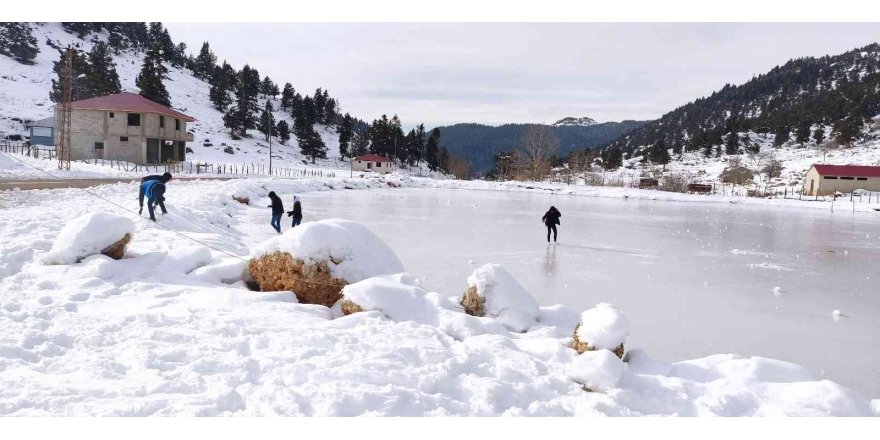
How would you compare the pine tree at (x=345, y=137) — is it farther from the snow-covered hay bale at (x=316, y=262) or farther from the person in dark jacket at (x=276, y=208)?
the snow-covered hay bale at (x=316, y=262)

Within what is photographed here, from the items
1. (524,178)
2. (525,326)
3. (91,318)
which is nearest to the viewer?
(91,318)

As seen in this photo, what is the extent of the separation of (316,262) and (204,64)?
5443 inches

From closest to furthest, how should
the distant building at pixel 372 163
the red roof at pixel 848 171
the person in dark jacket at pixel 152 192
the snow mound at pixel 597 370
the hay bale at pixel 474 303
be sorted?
the snow mound at pixel 597 370, the hay bale at pixel 474 303, the person in dark jacket at pixel 152 192, the red roof at pixel 848 171, the distant building at pixel 372 163

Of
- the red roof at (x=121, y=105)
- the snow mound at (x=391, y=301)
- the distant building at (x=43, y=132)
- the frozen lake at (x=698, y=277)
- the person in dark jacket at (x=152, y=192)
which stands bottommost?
the frozen lake at (x=698, y=277)

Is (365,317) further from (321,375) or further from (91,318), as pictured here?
(91,318)

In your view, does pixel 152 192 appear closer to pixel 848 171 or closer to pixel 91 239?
pixel 91 239

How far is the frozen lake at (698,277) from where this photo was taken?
695cm

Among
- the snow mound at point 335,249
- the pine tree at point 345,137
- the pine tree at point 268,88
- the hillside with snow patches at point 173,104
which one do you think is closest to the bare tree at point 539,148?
the hillside with snow patches at point 173,104

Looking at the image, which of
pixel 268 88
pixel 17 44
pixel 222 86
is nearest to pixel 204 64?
pixel 268 88

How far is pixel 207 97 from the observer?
347 ft

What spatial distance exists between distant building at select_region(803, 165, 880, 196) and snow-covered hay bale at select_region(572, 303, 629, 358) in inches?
2552

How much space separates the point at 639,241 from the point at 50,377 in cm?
1611

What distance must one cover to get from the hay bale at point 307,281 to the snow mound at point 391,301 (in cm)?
47
